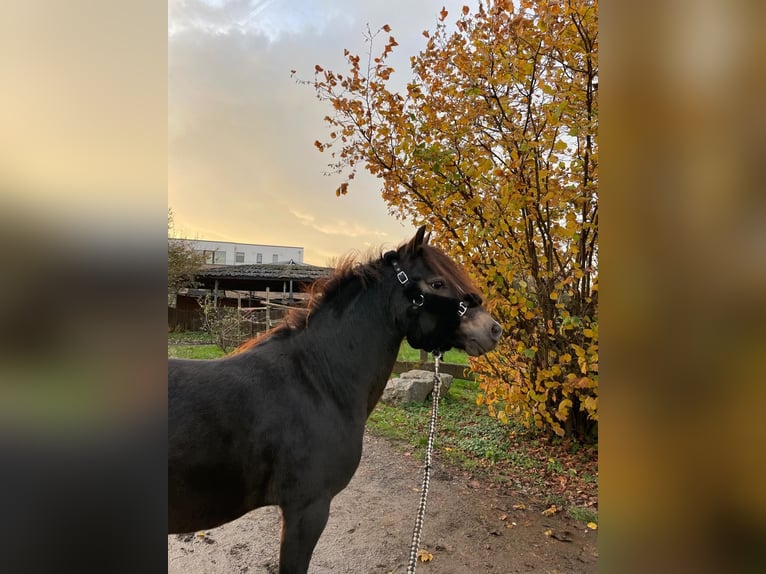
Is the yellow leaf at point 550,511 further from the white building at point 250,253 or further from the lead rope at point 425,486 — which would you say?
the white building at point 250,253

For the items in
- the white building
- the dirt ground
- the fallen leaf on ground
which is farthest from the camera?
the white building

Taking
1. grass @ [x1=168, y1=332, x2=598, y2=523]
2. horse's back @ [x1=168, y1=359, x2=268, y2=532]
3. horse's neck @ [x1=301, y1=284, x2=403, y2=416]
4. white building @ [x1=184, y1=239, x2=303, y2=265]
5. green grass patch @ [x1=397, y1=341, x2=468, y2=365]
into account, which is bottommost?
grass @ [x1=168, y1=332, x2=598, y2=523]

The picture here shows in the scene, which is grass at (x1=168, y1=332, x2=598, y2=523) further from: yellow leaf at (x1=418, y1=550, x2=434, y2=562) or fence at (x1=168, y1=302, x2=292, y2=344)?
fence at (x1=168, y1=302, x2=292, y2=344)

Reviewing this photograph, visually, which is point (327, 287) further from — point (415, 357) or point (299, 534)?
point (415, 357)

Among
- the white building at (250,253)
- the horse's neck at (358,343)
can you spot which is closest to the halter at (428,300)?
the horse's neck at (358,343)

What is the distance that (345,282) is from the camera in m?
2.39

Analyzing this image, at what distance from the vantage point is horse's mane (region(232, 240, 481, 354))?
2.32 m

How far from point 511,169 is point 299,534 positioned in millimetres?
3621

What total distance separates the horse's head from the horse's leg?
1.01 meters

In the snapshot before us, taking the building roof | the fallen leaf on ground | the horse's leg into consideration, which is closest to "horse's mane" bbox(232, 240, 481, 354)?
the horse's leg

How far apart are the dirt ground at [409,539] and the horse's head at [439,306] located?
1829 mm
